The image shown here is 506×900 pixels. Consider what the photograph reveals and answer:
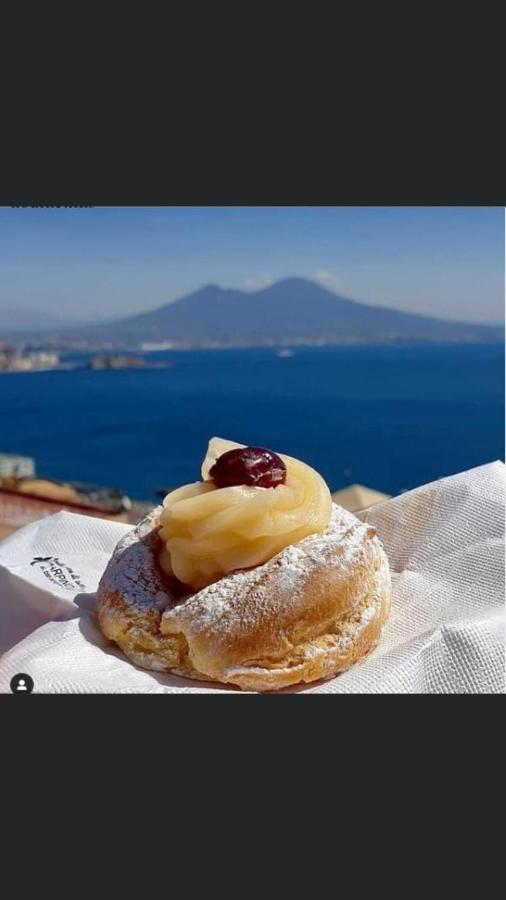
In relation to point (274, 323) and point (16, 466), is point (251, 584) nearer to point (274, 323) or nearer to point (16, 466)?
point (16, 466)

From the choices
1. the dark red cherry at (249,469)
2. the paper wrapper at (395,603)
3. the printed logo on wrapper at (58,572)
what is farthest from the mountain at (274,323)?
the dark red cherry at (249,469)

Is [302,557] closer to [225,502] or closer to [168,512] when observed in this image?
[225,502]

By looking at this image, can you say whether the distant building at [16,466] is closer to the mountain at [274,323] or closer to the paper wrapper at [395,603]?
the mountain at [274,323]

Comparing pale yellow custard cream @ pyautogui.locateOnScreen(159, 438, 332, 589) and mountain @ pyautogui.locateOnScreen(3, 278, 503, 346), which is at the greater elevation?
mountain @ pyautogui.locateOnScreen(3, 278, 503, 346)

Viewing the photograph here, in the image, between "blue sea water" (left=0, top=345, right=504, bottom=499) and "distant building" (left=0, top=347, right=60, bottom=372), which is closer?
"distant building" (left=0, top=347, right=60, bottom=372)

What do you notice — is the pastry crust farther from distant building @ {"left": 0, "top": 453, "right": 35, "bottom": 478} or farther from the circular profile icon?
distant building @ {"left": 0, "top": 453, "right": 35, "bottom": 478}

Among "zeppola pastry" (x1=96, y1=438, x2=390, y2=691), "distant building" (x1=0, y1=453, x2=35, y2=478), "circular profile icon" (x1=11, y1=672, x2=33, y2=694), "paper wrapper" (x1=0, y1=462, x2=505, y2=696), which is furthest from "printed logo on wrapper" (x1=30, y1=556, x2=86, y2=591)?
"distant building" (x1=0, y1=453, x2=35, y2=478)

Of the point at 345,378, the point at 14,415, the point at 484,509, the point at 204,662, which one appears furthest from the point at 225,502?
the point at 345,378
